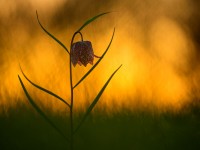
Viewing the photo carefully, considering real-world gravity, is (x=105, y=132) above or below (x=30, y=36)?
below

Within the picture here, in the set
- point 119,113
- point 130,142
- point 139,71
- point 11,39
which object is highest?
point 11,39

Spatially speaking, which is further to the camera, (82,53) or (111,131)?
(111,131)

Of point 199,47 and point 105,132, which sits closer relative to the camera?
point 105,132

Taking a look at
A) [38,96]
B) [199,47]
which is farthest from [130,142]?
[199,47]

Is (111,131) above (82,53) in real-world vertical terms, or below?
below

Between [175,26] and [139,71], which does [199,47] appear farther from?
[139,71]
